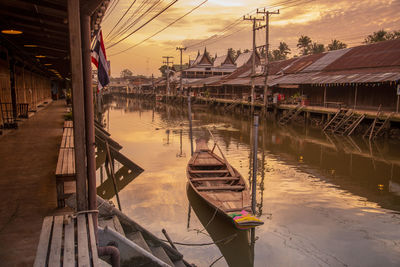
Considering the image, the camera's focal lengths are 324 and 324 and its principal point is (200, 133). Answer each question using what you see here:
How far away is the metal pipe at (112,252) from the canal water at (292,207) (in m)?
3.43

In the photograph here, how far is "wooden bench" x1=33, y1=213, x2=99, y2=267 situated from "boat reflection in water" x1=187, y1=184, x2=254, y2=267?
3.76 m

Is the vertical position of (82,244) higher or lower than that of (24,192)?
higher

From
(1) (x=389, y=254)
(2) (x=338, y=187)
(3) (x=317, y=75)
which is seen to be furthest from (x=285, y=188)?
(3) (x=317, y=75)

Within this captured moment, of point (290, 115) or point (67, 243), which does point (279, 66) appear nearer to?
point (290, 115)

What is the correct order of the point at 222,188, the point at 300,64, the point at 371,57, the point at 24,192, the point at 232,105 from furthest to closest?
1. the point at 232,105
2. the point at 300,64
3. the point at 371,57
4. the point at 222,188
5. the point at 24,192

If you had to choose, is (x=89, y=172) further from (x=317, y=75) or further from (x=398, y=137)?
(x=317, y=75)

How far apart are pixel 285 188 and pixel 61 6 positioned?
879cm

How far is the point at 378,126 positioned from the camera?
66.6ft

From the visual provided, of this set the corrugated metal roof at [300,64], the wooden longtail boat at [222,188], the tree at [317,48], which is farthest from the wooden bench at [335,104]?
the tree at [317,48]

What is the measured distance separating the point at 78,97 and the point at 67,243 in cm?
160

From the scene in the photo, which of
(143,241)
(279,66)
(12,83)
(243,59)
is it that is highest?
(243,59)

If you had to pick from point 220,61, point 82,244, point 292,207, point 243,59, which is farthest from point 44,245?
point 220,61

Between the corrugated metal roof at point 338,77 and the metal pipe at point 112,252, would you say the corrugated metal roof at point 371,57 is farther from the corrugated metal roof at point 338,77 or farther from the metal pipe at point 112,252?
the metal pipe at point 112,252

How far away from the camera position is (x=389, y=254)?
6.75 meters
